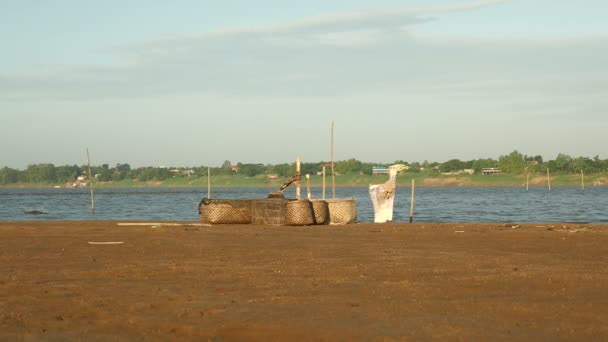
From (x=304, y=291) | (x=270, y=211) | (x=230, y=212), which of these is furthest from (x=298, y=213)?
(x=304, y=291)

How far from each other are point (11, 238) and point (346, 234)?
32.8 feet

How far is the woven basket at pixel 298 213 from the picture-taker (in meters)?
33.2

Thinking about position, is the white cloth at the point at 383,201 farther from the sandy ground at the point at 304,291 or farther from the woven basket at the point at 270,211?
the sandy ground at the point at 304,291

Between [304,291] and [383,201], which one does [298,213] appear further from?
[304,291]

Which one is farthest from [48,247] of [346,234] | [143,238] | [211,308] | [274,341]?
[274,341]

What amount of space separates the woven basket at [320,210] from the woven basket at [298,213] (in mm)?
687

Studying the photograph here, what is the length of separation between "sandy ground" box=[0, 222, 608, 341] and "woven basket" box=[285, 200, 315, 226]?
Answer: 35.8ft

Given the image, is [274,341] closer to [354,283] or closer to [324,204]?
[354,283]

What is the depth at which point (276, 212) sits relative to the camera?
110 feet

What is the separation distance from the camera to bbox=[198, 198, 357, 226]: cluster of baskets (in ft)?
109

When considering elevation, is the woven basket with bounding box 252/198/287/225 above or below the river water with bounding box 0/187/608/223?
above

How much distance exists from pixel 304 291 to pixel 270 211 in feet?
70.1

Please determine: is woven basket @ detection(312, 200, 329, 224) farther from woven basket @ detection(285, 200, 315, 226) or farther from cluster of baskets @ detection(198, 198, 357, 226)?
woven basket @ detection(285, 200, 315, 226)

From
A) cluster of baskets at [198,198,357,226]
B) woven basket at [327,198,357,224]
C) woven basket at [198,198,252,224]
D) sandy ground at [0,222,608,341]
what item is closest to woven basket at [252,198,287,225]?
cluster of baskets at [198,198,357,226]
